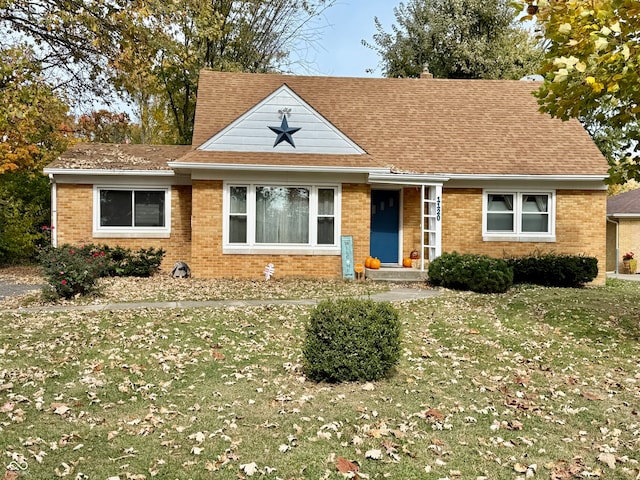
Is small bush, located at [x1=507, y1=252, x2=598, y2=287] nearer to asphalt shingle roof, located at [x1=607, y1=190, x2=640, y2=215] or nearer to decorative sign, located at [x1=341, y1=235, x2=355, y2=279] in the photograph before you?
decorative sign, located at [x1=341, y1=235, x2=355, y2=279]

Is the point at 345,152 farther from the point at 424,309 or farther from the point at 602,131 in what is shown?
the point at 602,131

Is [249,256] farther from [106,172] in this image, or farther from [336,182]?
[106,172]

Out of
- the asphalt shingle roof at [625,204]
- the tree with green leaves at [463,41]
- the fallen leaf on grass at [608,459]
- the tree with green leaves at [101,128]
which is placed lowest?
the fallen leaf on grass at [608,459]

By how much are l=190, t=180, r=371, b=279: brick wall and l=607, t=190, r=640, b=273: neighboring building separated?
15119mm

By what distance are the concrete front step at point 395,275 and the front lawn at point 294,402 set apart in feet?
16.7

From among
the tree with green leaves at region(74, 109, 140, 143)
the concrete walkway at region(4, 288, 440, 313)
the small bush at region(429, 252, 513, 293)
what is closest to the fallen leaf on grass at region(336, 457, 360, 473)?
the concrete walkway at region(4, 288, 440, 313)

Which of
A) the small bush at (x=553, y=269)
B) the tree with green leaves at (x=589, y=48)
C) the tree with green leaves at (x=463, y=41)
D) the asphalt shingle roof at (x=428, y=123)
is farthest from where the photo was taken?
the tree with green leaves at (x=463, y=41)

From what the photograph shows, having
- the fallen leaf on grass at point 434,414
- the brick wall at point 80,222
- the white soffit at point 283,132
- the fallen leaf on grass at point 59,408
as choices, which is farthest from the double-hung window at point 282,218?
the fallen leaf on grass at point 434,414

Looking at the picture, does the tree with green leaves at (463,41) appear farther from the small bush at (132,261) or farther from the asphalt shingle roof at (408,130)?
the small bush at (132,261)

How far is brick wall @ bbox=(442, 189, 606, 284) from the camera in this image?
1666 centimetres

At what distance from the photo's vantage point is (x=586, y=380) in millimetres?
6789

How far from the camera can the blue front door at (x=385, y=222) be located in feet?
55.7

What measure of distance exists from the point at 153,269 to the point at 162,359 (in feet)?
29.1

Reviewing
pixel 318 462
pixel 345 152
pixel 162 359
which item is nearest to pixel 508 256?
pixel 345 152
